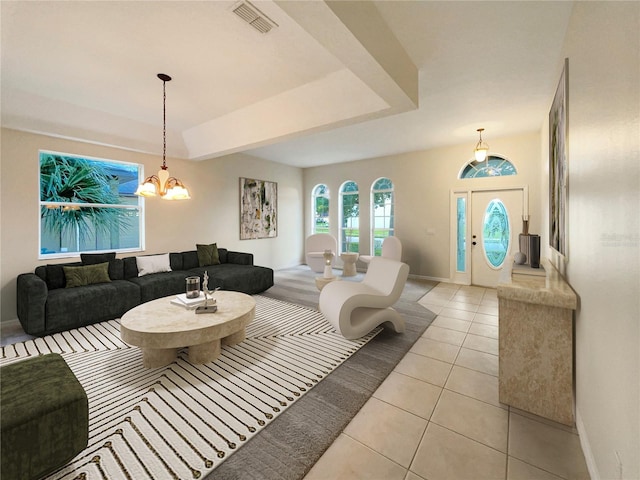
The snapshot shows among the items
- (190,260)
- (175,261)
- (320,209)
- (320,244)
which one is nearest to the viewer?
(175,261)

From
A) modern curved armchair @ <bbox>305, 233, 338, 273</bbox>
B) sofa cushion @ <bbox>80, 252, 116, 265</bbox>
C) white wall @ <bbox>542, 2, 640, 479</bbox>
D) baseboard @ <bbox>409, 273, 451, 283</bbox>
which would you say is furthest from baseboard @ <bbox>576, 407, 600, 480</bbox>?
modern curved armchair @ <bbox>305, 233, 338, 273</bbox>

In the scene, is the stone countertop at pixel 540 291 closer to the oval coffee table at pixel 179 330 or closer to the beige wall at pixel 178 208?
the oval coffee table at pixel 179 330

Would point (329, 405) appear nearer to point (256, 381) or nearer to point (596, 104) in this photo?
point (256, 381)

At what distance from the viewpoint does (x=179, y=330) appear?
2.30 m

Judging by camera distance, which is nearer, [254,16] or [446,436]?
[446,436]

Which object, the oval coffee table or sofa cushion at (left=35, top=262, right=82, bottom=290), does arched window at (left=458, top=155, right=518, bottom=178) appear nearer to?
the oval coffee table

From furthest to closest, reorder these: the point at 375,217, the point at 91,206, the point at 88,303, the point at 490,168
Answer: the point at 375,217
the point at 490,168
the point at 91,206
the point at 88,303

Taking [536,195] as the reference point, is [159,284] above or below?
below

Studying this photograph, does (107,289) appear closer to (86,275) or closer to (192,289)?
(86,275)

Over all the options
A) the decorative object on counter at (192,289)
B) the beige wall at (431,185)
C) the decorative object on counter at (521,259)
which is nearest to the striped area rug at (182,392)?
the decorative object on counter at (192,289)

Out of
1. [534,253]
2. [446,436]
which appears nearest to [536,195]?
[534,253]

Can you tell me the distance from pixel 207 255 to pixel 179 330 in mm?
3197

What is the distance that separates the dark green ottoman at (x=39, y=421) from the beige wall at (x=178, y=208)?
9.59 ft

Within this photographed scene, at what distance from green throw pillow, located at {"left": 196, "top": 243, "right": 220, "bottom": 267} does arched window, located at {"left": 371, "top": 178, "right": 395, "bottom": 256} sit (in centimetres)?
382
